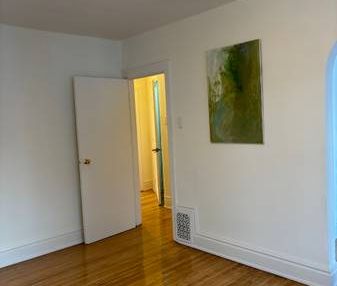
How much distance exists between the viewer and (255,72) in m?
2.81

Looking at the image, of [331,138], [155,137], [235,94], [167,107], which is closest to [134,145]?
[167,107]

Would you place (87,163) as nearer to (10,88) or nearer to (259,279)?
(10,88)

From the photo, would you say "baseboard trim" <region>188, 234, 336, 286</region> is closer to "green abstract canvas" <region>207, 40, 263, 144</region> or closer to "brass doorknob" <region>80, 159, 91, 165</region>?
"green abstract canvas" <region>207, 40, 263, 144</region>

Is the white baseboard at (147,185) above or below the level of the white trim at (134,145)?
below

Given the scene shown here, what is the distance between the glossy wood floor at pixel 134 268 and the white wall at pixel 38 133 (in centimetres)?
37

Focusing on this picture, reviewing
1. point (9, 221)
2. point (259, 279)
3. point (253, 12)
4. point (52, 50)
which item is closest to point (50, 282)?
point (9, 221)

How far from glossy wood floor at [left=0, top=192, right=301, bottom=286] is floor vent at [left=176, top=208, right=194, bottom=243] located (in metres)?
0.11

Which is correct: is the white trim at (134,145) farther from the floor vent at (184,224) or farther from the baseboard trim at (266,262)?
the baseboard trim at (266,262)

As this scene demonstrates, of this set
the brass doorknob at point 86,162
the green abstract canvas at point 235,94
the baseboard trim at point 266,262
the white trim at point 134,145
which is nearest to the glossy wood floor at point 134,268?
the baseboard trim at point 266,262

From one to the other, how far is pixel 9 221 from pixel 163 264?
160 cm

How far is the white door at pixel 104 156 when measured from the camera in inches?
149

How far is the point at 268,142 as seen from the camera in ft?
9.17

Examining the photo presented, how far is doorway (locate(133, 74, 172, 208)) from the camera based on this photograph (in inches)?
203

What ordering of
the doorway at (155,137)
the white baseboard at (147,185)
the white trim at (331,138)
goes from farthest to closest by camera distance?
the white baseboard at (147,185), the doorway at (155,137), the white trim at (331,138)
